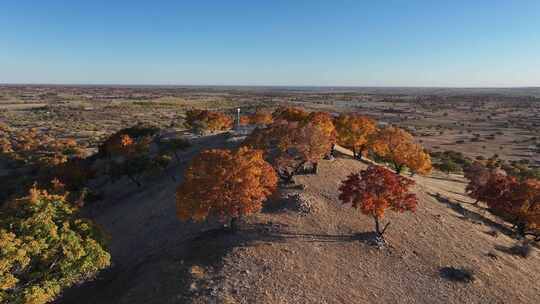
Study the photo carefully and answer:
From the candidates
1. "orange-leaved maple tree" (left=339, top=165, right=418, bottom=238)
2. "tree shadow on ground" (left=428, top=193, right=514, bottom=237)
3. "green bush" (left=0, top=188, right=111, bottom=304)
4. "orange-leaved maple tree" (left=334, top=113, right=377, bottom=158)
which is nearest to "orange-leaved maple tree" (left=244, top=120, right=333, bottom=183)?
"orange-leaved maple tree" (left=339, top=165, right=418, bottom=238)

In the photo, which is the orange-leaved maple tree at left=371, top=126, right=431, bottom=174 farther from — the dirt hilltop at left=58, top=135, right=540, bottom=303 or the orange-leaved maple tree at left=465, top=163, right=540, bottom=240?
the dirt hilltop at left=58, top=135, right=540, bottom=303

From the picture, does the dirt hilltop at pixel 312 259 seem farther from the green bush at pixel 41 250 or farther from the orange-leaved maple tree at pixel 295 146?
the green bush at pixel 41 250

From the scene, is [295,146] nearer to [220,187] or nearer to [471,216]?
[220,187]

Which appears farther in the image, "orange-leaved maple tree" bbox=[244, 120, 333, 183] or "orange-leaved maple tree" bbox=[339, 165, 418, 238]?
"orange-leaved maple tree" bbox=[244, 120, 333, 183]

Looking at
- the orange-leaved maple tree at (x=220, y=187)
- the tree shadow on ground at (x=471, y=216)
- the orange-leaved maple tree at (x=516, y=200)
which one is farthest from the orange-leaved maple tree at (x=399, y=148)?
the orange-leaved maple tree at (x=220, y=187)

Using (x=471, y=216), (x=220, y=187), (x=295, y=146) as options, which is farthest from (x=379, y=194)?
(x=471, y=216)

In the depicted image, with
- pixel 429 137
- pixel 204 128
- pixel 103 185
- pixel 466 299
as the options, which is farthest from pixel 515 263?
pixel 429 137
